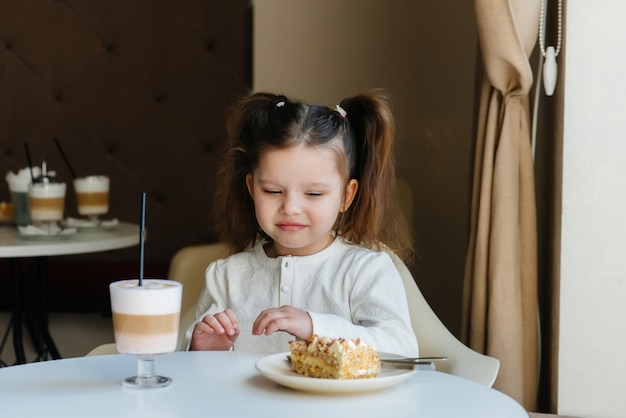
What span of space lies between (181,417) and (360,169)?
919 millimetres

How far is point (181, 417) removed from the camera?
99cm

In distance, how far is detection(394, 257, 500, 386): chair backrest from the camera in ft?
5.56

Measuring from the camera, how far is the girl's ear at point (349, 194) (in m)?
1.80

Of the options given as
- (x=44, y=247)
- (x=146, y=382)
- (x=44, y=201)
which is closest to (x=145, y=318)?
(x=146, y=382)

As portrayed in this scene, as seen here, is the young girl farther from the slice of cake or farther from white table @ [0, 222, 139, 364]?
white table @ [0, 222, 139, 364]

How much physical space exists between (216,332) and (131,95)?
7.95 feet

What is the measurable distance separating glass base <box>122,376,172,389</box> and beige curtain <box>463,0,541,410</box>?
995mm

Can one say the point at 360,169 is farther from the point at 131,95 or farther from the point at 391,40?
the point at 131,95

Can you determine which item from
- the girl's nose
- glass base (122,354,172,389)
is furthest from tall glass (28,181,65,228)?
glass base (122,354,172,389)

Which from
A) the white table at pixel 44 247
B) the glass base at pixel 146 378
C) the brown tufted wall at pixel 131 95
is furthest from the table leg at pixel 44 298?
the glass base at pixel 146 378

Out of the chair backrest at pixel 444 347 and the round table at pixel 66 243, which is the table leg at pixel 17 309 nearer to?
the round table at pixel 66 243

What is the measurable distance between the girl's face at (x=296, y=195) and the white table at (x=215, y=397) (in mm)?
423

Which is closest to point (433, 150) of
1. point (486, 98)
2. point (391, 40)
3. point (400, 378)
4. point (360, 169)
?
point (391, 40)

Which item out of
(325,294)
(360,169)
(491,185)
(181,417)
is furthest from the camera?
(491,185)
